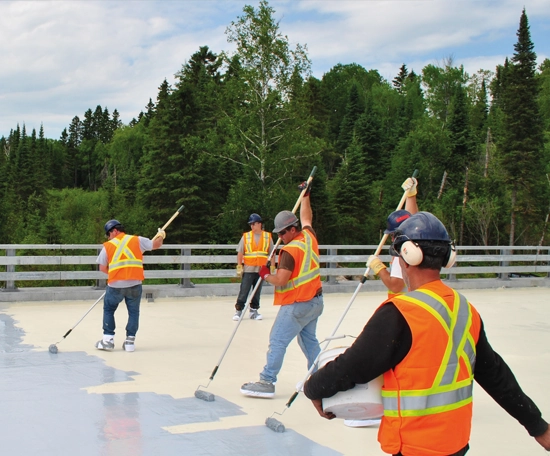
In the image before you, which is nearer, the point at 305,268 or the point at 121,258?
the point at 305,268

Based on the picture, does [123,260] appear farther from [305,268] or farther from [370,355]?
[370,355]

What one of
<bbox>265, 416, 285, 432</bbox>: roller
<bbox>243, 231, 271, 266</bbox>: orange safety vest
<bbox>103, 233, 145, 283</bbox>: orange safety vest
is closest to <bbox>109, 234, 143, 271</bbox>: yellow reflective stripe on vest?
<bbox>103, 233, 145, 283</bbox>: orange safety vest

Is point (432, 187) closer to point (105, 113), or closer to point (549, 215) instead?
point (549, 215)

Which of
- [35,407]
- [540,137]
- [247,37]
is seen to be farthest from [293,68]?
[35,407]

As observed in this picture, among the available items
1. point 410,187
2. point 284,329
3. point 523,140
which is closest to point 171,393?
point 284,329

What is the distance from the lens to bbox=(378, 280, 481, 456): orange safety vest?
8.80 feet

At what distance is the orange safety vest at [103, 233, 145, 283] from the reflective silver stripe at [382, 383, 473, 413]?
20.6 ft

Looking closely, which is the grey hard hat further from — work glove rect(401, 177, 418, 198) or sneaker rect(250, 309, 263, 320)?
sneaker rect(250, 309, 263, 320)

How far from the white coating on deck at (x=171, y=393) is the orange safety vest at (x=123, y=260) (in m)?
0.99

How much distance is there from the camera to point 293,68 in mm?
35375

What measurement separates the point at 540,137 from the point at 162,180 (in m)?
23.7

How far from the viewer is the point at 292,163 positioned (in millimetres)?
34562

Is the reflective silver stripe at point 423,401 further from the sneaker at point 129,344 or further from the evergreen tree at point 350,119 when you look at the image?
the evergreen tree at point 350,119

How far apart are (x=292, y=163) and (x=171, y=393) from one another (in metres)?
28.3
